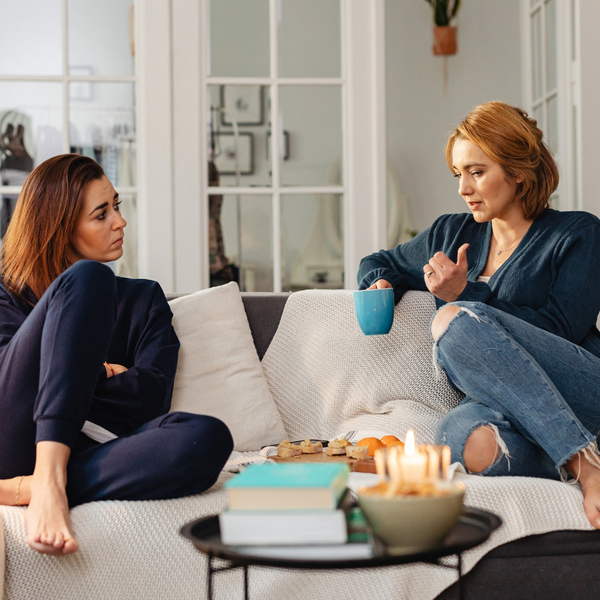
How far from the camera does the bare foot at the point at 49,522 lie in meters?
1.07

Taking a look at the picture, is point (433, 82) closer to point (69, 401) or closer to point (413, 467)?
point (69, 401)

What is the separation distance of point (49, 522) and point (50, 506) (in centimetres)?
3

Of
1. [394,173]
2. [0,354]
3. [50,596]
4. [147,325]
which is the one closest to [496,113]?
[147,325]

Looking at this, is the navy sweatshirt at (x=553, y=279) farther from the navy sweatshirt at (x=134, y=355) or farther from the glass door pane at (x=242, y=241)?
the glass door pane at (x=242, y=241)

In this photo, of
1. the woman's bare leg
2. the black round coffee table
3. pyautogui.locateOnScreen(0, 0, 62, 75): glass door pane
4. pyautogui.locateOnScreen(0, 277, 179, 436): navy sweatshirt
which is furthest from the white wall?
the black round coffee table

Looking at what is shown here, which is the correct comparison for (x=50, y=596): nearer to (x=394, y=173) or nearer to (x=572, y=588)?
(x=572, y=588)

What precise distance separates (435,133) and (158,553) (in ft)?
10.8

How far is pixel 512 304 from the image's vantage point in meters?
1.67

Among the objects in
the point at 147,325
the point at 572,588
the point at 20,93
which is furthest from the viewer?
the point at 20,93

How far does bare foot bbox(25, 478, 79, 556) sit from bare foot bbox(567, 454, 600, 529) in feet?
2.80

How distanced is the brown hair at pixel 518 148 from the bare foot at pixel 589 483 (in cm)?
70

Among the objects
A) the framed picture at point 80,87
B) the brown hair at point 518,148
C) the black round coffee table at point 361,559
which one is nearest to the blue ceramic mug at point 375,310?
the brown hair at point 518,148

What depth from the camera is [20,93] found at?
2551 mm

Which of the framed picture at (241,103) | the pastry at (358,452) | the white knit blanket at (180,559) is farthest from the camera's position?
the framed picture at (241,103)
